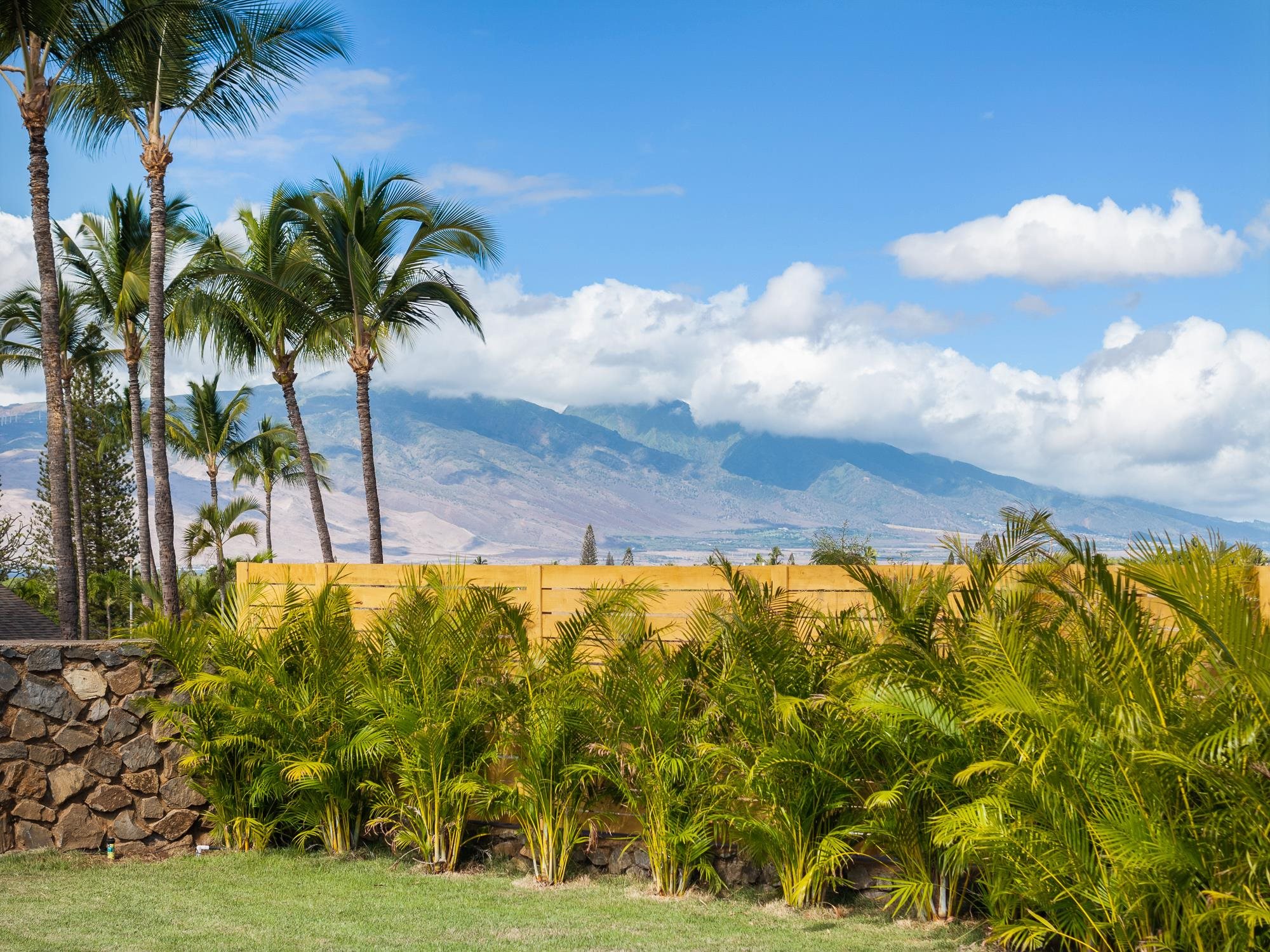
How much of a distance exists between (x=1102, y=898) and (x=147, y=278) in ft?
78.5

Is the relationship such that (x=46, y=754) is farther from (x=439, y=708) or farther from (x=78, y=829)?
(x=439, y=708)

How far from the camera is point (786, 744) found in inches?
257

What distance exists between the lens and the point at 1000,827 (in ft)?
17.4

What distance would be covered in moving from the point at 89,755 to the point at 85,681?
1.80ft

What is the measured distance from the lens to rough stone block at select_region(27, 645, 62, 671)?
825 centimetres

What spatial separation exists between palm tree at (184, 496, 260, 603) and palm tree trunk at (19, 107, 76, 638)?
17.8 metres

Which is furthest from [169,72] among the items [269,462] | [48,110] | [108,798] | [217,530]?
[269,462]

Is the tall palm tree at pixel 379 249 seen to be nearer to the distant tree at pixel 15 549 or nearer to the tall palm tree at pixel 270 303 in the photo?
the tall palm tree at pixel 270 303

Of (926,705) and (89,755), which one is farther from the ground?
(926,705)

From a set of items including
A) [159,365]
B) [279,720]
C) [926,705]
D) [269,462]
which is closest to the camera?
[926,705]

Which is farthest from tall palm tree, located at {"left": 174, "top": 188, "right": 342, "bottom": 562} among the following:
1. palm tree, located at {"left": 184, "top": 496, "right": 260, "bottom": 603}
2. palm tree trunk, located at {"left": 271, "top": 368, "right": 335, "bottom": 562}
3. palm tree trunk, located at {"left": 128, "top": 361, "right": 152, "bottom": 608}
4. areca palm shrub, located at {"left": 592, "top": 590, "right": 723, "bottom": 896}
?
areca palm shrub, located at {"left": 592, "top": 590, "right": 723, "bottom": 896}

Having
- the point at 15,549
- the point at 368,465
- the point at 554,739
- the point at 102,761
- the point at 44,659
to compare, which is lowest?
the point at 102,761

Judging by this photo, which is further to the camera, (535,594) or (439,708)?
(535,594)

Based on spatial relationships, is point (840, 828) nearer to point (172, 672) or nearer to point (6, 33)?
point (172, 672)
